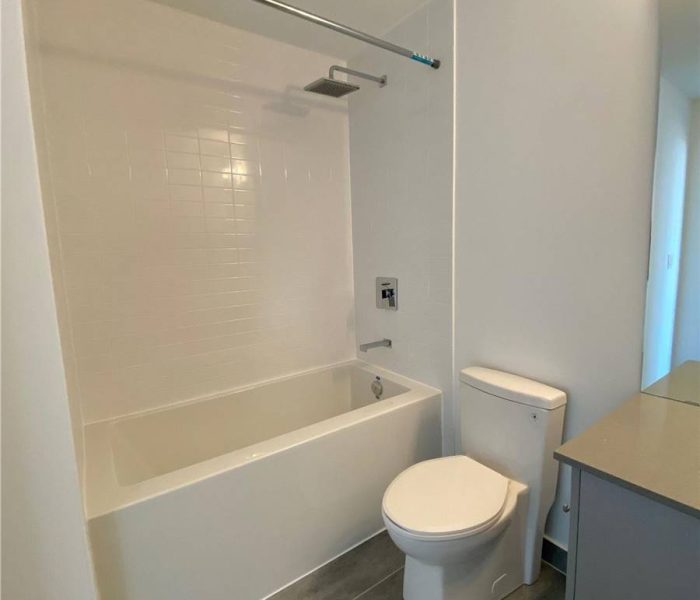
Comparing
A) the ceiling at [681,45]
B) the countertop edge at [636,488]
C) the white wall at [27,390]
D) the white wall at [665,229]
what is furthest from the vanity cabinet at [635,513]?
the white wall at [27,390]

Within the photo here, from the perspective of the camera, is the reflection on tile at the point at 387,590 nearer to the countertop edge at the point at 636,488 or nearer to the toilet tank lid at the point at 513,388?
the toilet tank lid at the point at 513,388

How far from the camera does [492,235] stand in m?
1.68


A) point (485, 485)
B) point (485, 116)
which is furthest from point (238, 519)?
point (485, 116)

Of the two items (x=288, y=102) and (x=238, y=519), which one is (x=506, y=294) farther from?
(x=288, y=102)

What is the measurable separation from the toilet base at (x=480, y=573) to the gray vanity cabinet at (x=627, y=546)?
0.41m

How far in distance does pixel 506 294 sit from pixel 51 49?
6.98 ft

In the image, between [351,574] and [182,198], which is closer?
[351,574]

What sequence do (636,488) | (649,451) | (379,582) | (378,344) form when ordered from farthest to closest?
(378,344), (379,582), (649,451), (636,488)

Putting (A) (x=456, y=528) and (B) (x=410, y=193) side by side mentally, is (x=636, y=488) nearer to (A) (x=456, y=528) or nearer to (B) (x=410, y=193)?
(A) (x=456, y=528)

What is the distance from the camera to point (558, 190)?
1443 mm

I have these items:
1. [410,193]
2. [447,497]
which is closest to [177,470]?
[447,497]

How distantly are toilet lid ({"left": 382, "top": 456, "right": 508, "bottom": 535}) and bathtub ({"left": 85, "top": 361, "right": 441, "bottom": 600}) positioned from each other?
33 cm

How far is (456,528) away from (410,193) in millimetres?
1513

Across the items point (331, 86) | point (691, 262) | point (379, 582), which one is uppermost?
point (331, 86)
